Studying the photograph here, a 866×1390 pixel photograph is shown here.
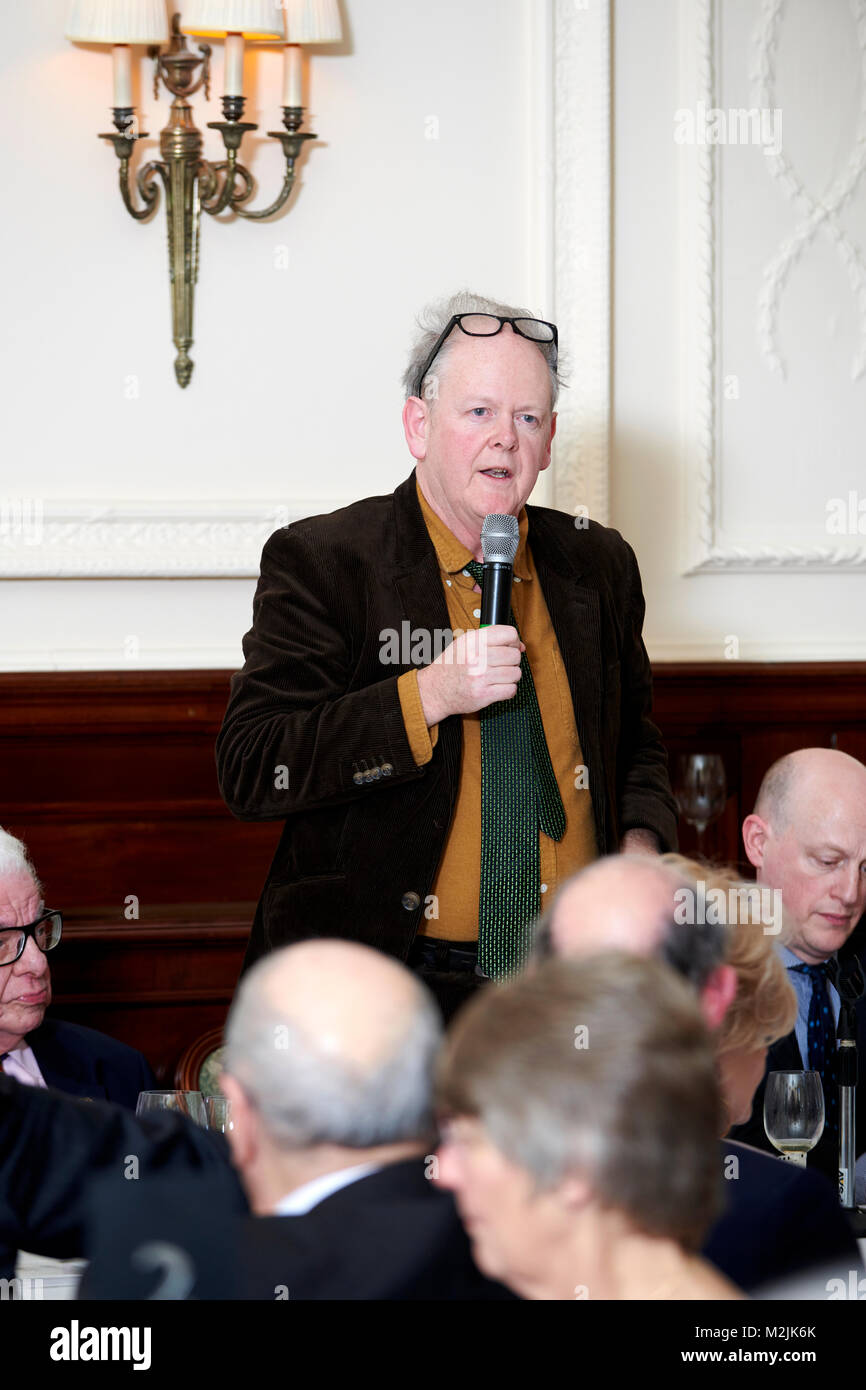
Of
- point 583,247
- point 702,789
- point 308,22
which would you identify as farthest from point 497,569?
point 308,22

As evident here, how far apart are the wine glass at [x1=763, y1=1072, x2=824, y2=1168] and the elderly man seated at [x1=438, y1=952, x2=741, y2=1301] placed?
102cm

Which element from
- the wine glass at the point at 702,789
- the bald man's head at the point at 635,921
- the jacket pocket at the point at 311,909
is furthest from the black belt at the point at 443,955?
the wine glass at the point at 702,789

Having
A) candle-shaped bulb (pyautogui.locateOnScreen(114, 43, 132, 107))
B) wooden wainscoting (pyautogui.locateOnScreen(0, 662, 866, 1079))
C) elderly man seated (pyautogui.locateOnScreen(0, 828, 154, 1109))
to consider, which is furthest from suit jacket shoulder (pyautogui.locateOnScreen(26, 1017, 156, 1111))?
candle-shaped bulb (pyautogui.locateOnScreen(114, 43, 132, 107))

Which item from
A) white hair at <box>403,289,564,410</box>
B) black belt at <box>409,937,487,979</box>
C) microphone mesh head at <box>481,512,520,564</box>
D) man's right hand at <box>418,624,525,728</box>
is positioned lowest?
black belt at <box>409,937,487,979</box>

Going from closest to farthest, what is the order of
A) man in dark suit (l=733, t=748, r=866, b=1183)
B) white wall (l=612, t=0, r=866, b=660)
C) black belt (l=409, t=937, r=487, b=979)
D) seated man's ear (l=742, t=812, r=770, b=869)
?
1. black belt (l=409, t=937, r=487, b=979)
2. man in dark suit (l=733, t=748, r=866, b=1183)
3. seated man's ear (l=742, t=812, r=770, b=869)
4. white wall (l=612, t=0, r=866, b=660)

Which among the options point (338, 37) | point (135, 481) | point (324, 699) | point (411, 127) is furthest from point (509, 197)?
point (324, 699)

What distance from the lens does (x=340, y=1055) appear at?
3.91 feet

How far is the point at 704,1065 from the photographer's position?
112 cm

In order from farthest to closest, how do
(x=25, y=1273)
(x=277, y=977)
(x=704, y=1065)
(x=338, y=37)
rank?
(x=338, y=37) < (x=25, y=1273) < (x=277, y=977) < (x=704, y=1065)

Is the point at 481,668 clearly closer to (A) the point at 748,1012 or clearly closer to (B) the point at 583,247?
(A) the point at 748,1012

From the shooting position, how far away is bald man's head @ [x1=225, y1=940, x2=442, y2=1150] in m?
1.20

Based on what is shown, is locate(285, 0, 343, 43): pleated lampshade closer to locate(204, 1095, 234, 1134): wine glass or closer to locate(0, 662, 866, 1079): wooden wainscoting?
locate(0, 662, 866, 1079): wooden wainscoting
